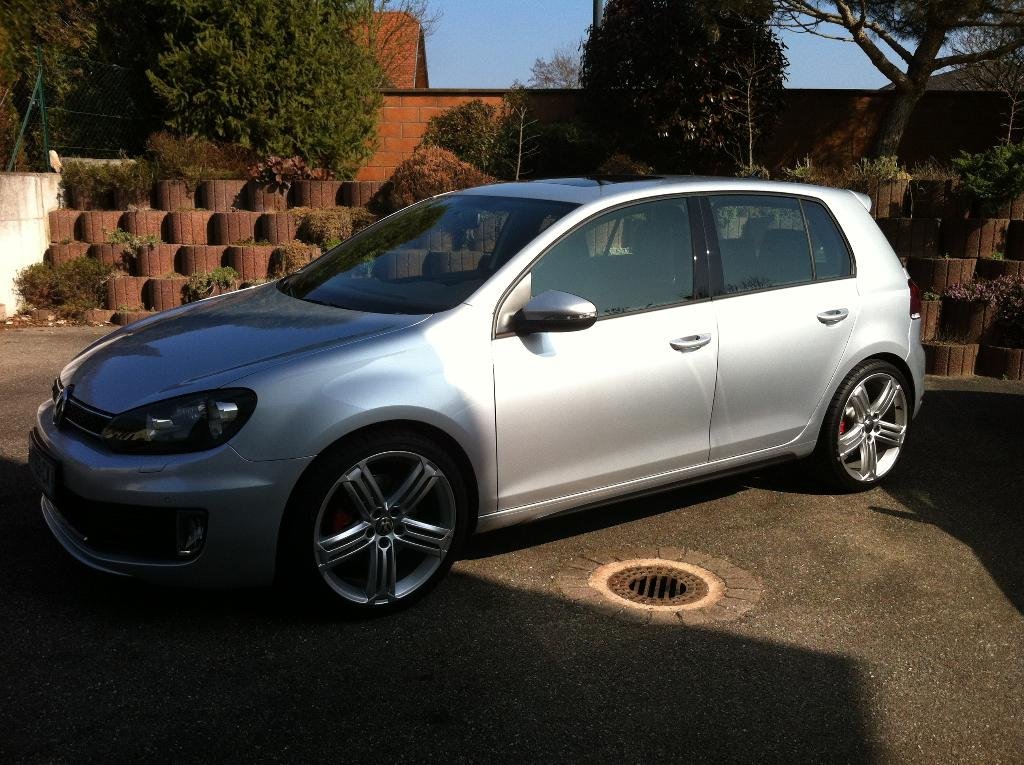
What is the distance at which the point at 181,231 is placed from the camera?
483 inches

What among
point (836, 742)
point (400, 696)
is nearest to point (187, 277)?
point (400, 696)

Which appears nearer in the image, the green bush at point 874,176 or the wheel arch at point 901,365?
the wheel arch at point 901,365

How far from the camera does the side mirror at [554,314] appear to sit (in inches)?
169

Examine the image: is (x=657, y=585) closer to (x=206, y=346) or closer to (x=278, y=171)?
(x=206, y=346)

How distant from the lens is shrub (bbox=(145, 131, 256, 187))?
12727mm

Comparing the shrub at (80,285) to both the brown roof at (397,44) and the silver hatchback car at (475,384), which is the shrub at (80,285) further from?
the brown roof at (397,44)

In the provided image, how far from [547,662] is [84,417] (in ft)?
6.39

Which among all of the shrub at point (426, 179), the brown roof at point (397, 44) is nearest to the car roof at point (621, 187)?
the shrub at point (426, 179)

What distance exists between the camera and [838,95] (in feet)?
50.8

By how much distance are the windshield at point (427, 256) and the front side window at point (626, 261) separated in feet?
0.53

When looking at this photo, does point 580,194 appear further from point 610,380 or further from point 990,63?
point 990,63

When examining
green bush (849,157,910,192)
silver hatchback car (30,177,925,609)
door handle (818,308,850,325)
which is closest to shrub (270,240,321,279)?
green bush (849,157,910,192)

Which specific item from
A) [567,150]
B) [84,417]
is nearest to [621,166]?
[567,150]

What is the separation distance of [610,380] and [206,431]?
169 cm
